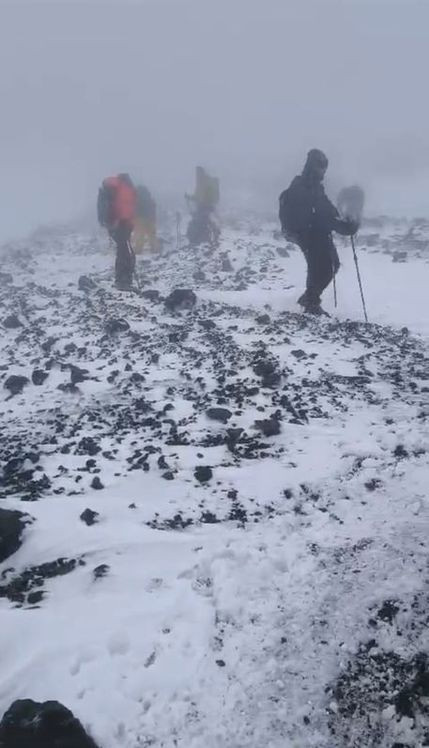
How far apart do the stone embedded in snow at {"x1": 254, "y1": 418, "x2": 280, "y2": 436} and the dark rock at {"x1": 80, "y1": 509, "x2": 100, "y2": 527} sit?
287 centimetres

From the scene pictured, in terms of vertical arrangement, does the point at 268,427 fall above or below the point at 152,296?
above

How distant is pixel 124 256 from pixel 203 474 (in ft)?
51.0

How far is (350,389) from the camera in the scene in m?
9.23

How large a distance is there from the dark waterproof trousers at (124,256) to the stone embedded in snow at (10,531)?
1590cm

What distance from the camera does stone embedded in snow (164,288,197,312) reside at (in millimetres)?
16000

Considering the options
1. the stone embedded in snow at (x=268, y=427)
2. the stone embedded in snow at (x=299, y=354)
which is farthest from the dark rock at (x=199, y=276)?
the stone embedded in snow at (x=268, y=427)

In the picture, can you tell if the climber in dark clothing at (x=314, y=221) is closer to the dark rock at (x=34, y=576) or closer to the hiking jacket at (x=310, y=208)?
the hiking jacket at (x=310, y=208)

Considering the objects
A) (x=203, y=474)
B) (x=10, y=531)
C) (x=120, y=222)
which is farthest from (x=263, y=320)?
(x=10, y=531)

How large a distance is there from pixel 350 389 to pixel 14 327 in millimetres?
10654

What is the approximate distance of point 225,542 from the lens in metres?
5.42

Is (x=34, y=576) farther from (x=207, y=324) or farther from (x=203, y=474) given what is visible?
(x=207, y=324)

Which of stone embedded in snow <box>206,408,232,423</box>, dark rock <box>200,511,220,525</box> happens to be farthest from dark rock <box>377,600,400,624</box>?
stone embedded in snow <box>206,408,232,423</box>

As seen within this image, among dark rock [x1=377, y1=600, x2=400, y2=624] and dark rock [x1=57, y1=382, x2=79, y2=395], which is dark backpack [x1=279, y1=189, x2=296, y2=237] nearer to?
dark rock [x1=57, y1=382, x2=79, y2=395]

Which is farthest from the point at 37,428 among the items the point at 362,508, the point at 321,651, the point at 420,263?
the point at 420,263
